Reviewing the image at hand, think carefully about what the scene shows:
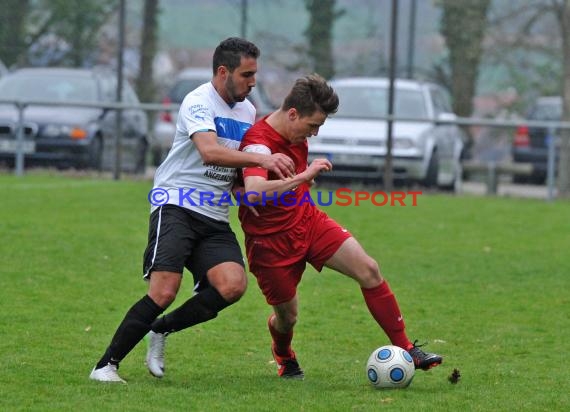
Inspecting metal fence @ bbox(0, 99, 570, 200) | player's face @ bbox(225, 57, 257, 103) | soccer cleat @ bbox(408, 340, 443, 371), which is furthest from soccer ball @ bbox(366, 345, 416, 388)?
metal fence @ bbox(0, 99, 570, 200)

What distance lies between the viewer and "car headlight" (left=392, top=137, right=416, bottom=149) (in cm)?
1781

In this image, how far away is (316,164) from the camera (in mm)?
6328

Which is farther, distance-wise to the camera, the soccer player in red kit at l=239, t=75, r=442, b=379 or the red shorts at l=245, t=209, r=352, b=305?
the red shorts at l=245, t=209, r=352, b=305

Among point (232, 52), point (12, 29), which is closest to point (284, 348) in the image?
point (232, 52)

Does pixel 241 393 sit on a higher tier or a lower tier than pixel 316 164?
lower

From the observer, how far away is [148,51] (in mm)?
20516

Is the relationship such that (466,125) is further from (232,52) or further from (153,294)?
(153,294)

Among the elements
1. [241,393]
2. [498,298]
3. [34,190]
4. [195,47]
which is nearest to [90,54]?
[195,47]

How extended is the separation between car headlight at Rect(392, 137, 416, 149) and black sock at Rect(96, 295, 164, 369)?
38.1ft

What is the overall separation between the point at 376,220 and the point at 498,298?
473 cm

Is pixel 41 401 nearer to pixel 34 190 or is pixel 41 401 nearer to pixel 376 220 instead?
pixel 376 220

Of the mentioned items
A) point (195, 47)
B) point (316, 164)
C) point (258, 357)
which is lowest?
point (258, 357)

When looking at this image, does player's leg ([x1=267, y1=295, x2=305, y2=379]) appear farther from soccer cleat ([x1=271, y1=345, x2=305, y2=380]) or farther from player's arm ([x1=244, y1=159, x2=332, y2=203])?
player's arm ([x1=244, y1=159, x2=332, y2=203])

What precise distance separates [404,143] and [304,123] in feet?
37.6
